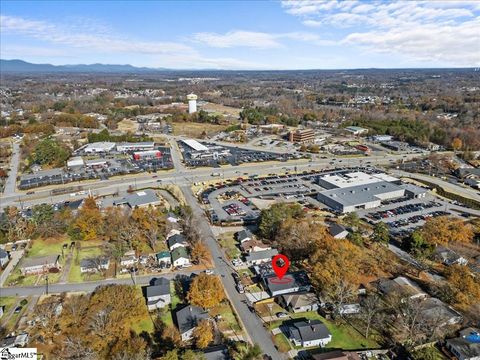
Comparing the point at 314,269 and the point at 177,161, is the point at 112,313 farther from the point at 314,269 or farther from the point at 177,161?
the point at 177,161

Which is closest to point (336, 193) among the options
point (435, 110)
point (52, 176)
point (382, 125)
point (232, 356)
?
point (232, 356)

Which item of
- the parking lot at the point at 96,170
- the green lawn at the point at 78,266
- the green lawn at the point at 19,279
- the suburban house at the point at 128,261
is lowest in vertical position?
the green lawn at the point at 19,279

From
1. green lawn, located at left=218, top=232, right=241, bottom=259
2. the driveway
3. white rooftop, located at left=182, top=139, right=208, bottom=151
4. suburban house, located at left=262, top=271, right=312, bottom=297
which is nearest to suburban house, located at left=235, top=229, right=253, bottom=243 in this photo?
green lawn, located at left=218, top=232, right=241, bottom=259

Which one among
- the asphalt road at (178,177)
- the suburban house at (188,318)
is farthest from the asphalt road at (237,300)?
the asphalt road at (178,177)

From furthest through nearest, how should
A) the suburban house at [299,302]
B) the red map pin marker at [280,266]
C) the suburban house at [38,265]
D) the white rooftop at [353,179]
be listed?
the white rooftop at [353,179]
the suburban house at [38,265]
the red map pin marker at [280,266]
the suburban house at [299,302]

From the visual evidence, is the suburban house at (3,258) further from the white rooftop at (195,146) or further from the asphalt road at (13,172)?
the white rooftop at (195,146)

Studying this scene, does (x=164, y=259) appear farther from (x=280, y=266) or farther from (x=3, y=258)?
(x=3, y=258)

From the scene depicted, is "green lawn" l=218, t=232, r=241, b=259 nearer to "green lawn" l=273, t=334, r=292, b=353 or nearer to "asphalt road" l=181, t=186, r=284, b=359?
"asphalt road" l=181, t=186, r=284, b=359
